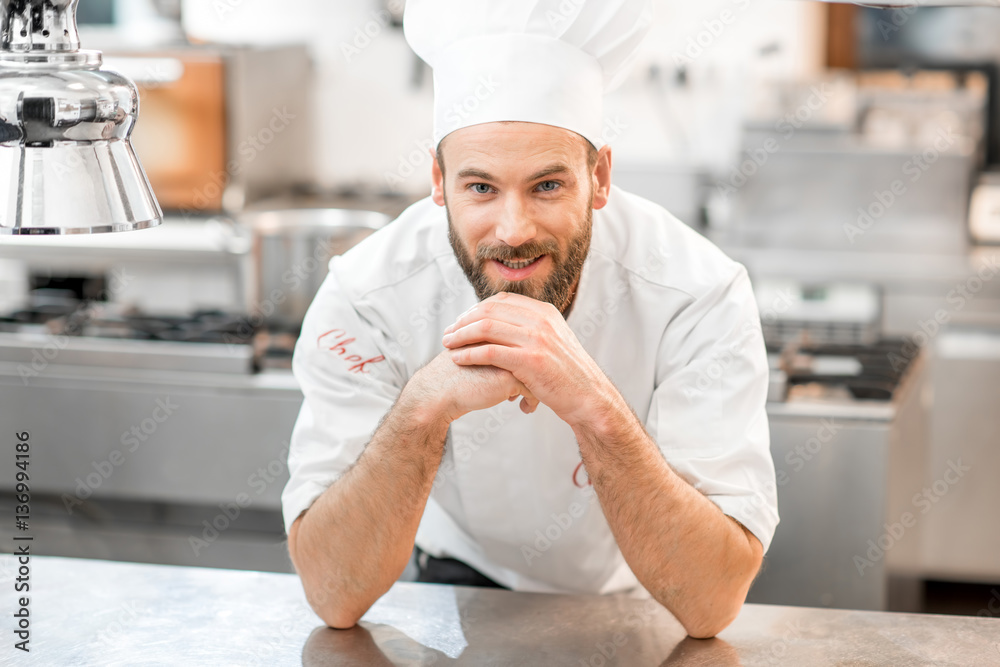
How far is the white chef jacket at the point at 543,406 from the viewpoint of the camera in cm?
152

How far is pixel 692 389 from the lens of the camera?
60.3 inches

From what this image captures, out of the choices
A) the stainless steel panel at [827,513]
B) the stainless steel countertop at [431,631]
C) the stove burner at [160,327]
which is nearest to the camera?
the stainless steel countertop at [431,631]

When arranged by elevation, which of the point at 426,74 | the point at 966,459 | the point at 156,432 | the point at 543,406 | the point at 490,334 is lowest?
the point at 966,459

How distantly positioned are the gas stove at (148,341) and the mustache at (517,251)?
3.52 ft

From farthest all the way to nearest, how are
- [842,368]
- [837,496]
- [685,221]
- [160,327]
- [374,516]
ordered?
1. [685,221]
2. [160,327]
3. [842,368]
4. [837,496]
5. [374,516]

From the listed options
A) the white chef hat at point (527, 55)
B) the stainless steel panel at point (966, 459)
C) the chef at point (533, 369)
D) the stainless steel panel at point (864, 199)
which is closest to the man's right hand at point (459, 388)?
the chef at point (533, 369)

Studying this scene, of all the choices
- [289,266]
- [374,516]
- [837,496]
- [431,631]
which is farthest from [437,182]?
[289,266]

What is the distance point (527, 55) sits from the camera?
4.84 feet

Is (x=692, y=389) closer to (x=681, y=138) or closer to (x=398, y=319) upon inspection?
(x=398, y=319)

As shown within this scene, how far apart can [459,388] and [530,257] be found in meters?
0.21

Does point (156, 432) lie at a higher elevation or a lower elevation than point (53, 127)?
lower

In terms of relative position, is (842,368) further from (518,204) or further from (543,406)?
(518,204)

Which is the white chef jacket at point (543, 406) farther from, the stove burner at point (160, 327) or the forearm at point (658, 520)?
the stove burner at point (160, 327)

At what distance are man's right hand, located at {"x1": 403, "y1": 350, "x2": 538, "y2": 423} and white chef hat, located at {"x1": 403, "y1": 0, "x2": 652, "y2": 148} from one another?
13.3 inches
